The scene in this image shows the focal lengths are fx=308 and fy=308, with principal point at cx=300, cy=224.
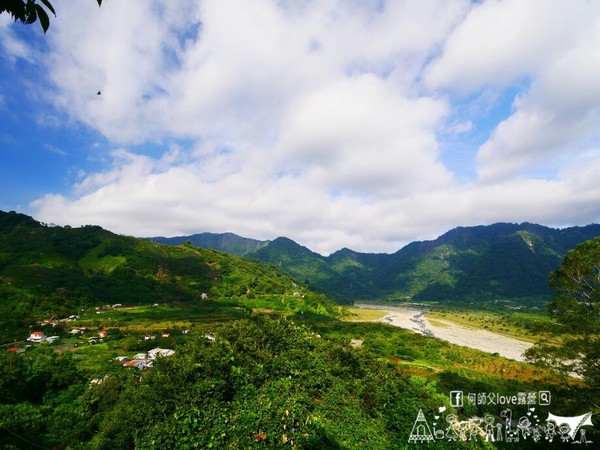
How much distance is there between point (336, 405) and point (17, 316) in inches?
3905

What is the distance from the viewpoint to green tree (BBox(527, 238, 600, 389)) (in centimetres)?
1889

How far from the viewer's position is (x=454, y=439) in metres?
18.0

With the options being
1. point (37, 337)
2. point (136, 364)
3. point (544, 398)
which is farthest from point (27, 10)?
point (37, 337)

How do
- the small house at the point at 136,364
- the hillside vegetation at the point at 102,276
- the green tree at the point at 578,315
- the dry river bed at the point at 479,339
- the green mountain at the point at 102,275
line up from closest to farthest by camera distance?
the green tree at the point at 578,315
the small house at the point at 136,364
the dry river bed at the point at 479,339
the hillside vegetation at the point at 102,276
the green mountain at the point at 102,275

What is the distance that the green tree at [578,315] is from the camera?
62.0 feet

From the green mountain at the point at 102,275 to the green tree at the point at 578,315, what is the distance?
104m

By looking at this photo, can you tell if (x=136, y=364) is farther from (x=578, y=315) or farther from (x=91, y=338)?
(x=578, y=315)

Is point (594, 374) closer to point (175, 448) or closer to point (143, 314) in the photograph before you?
point (175, 448)

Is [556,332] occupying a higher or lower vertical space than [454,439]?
higher

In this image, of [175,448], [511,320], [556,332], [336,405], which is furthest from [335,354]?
[511,320]

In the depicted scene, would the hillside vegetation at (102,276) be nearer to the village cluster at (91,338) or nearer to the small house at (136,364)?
the village cluster at (91,338)

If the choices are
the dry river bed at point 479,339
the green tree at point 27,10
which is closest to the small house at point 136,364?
the green tree at point 27,10

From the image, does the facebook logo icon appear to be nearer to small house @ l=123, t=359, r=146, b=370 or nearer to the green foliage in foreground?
the green foliage in foreground

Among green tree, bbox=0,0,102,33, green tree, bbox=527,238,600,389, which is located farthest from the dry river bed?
green tree, bbox=0,0,102,33
